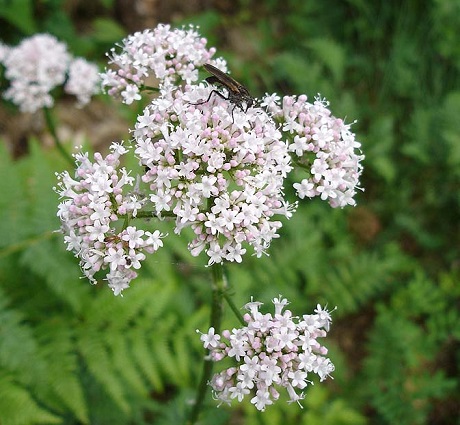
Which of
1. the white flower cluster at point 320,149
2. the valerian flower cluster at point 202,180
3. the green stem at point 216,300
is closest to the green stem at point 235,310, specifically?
the green stem at point 216,300

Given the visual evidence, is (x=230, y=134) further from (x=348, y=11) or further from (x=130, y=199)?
(x=348, y=11)

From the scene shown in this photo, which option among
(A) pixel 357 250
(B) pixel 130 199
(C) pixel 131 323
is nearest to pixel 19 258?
(C) pixel 131 323

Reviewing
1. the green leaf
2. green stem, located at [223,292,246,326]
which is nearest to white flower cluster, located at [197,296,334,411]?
green stem, located at [223,292,246,326]

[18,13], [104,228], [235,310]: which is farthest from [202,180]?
[18,13]

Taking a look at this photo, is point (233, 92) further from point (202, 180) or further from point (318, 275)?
point (318, 275)

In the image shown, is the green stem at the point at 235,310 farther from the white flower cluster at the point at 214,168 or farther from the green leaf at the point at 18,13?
the green leaf at the point at 18,13

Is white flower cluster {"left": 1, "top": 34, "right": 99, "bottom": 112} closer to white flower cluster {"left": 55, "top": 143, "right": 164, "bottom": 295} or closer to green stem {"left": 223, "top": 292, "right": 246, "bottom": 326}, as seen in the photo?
white flower cluster {"left": 55, "top": 143, "right": 164, "bottom": 295}
